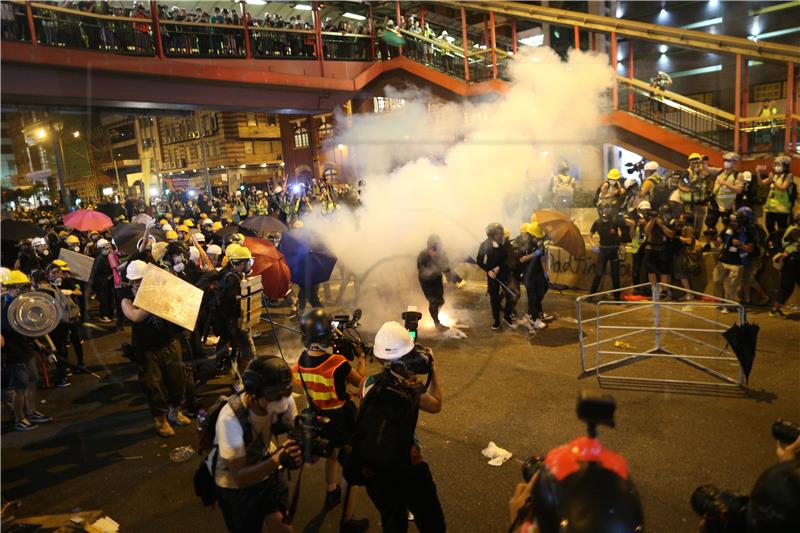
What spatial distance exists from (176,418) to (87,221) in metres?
7.33

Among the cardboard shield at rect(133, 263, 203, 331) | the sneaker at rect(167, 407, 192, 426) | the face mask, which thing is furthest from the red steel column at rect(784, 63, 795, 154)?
the sneaker at rect(167, 407, 192, 426)

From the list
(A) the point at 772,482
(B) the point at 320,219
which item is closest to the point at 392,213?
(B) the point at 320,219

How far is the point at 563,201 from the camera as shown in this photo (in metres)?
11.9

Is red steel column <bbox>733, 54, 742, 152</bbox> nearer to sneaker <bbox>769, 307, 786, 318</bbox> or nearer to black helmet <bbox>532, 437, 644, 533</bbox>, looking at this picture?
sneaker <bbox>769, 307, 786, 318</bbox>

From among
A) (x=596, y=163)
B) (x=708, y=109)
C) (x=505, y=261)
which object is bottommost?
(x=505, y=261)

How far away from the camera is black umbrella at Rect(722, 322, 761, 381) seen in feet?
16.6

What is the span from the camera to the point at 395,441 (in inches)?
108

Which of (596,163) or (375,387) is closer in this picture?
(375,387)

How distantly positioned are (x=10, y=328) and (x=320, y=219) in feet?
22.1

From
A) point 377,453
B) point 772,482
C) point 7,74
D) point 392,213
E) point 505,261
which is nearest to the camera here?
point 772,482

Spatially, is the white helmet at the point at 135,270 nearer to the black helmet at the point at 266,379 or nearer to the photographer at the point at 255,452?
the photographer at the point at 255,452

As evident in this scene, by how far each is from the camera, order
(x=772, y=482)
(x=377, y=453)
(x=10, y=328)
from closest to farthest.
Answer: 1. (x=772, y=482)
2. (x=377, y=453)
3. (x=10, y=328)

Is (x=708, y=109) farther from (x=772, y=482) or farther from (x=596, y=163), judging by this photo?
(x=772, y=482)

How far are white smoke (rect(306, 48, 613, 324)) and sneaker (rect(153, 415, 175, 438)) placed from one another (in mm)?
5082
